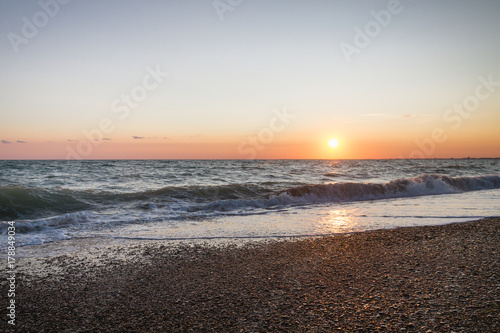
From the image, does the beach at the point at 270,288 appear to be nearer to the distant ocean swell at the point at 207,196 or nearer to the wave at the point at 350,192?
the distant ocean swell at the point at 207,196

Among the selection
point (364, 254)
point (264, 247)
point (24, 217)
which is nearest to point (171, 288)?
point (264, 247)

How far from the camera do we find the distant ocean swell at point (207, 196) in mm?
14648

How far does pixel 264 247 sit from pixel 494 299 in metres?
4.60

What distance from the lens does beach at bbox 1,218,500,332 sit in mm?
3957

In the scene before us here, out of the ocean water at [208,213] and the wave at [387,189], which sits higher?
the wave at [387,189]

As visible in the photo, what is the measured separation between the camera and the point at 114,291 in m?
5.17

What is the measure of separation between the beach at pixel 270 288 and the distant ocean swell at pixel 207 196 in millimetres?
7157

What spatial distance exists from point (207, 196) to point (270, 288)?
1464cm

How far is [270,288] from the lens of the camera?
5.07 m

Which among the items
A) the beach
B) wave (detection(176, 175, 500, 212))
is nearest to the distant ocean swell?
wave (detection(176, 175, 500, 212))

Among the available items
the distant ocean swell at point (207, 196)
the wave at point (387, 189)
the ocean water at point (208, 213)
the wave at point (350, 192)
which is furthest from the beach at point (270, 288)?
the wave at point (387, 189)

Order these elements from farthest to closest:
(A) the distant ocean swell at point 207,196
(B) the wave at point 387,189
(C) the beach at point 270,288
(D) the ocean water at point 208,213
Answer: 1. (B) the wave at point 387,189
2. (A) the distant ocean swell at point 207,196
3. (D) the ocean water at point 208,213
4. (C) the beach at point 270,288

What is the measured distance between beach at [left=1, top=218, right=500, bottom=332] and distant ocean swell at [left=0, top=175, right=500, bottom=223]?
7157mm

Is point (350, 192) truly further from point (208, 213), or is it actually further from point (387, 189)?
point (208, 213)
